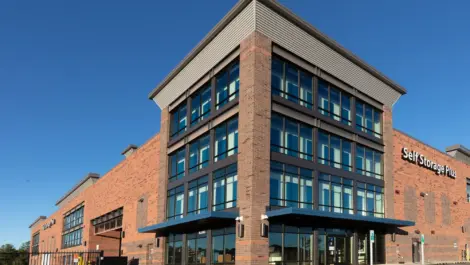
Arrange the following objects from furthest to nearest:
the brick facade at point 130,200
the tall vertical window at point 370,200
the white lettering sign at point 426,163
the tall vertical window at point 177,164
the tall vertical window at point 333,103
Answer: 1. the brick facade at point 130,200
2. the white lettering sign at point 426,163
3. the tall vertical window at point 177,164
4. the tall vertical window at point 370,200
5. the tall vertical window at point 333,103

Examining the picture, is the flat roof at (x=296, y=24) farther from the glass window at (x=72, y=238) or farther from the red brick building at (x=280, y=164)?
the glass window at (x=72, y=238)

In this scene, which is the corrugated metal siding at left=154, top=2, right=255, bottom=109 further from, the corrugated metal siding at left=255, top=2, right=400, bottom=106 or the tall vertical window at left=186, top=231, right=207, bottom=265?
the tall vertical window at left=186, top=231, right=207, bottom=265

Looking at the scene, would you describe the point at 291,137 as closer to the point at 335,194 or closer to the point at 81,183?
the point at 335,194

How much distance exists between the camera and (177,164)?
38969mm

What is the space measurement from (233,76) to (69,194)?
62074 mm

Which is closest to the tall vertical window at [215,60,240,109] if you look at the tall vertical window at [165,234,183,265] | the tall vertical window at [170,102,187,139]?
the tall vertical window at [170,102,187,139]

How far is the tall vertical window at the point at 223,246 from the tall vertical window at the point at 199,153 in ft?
17.9

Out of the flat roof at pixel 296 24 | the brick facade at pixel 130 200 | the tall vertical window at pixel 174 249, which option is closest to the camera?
the flat roof at pixel 296 24

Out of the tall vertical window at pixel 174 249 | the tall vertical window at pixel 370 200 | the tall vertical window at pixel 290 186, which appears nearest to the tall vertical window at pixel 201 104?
the tall vertical window at pixel 290 186

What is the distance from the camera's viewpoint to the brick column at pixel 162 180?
38.2 meters

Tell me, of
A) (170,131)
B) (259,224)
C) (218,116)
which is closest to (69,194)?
(170,131)

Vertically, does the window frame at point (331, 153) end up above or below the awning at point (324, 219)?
above

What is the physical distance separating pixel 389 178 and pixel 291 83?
43.3 ft

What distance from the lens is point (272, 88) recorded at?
30328 mm
